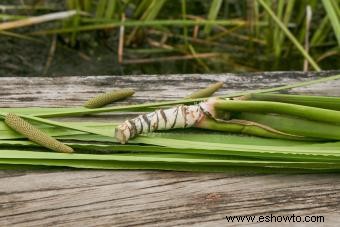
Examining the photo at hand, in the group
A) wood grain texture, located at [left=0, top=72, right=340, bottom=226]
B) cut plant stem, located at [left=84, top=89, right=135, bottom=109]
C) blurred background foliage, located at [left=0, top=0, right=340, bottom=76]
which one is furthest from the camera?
blurred background foliage, located at [left=0, top=0, right=340, bottom=76]

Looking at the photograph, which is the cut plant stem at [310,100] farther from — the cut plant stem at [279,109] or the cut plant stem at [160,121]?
the cut plant stem at [160,121]

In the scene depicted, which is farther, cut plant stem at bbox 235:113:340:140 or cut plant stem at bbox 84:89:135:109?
cut plant stem at bbox 84:89:135:109

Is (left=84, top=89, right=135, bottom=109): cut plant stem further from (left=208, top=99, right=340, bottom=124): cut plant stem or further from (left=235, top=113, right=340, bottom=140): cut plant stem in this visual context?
(left=235, top=113, right=340, bottom=140): cut plant stem

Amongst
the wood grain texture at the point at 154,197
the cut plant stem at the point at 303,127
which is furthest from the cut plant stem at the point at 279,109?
the wood grain texture at the point at 154,197

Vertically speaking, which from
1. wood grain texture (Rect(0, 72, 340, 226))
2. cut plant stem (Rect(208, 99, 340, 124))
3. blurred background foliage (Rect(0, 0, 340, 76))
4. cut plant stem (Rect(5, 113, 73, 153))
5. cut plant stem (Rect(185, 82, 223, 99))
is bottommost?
wood grain texture (Rect(0, 72, 340, 226))

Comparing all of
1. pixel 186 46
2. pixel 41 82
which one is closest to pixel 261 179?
pixel 41 82

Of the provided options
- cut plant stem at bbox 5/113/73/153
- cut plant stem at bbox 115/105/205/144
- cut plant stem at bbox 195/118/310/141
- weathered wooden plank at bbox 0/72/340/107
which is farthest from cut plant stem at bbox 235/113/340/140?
cut plant stem at bbox 5/113/73/153

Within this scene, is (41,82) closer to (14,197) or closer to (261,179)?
(14,197)
